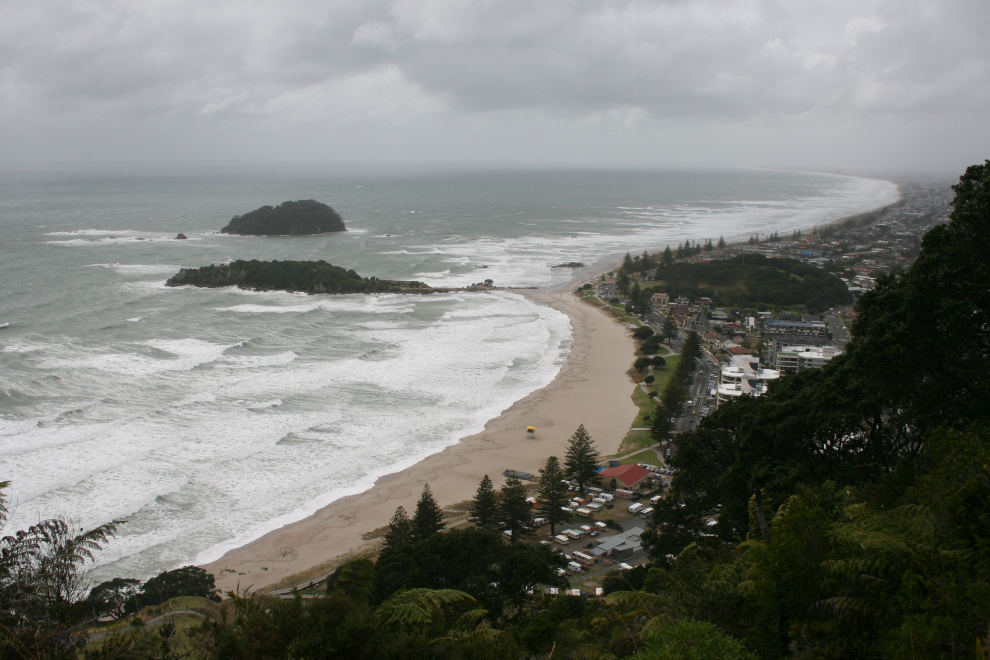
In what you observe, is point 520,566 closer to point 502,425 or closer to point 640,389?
point 502,425

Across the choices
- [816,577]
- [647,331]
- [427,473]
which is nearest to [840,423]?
[816,577]

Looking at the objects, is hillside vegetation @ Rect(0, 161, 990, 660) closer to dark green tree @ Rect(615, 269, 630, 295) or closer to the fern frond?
the fern frond

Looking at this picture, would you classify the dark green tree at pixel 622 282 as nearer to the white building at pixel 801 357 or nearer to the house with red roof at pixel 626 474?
the white building at pixel 801 357

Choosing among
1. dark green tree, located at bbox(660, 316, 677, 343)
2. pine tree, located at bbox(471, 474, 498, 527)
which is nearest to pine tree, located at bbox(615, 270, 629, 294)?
dark green tree, located at bbox(660, 316, 677, 343)

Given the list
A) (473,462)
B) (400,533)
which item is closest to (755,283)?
(473,462)

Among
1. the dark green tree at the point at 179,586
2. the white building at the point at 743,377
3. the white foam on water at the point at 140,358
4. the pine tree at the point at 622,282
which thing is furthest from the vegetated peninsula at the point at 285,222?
the dark green tree at the point at 179,586

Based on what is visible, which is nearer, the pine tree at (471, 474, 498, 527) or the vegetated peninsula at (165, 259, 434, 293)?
the pine tree at (471, 474, 498, 527)

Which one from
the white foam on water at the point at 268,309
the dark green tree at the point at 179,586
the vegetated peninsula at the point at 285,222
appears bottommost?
the dark green tree at the point at 179,586
